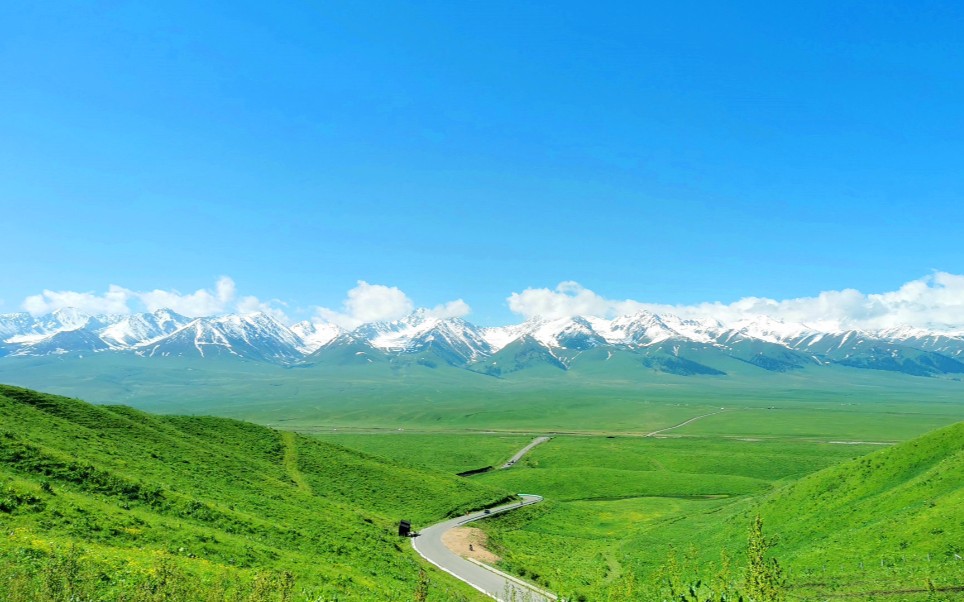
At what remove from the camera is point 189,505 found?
46.4m

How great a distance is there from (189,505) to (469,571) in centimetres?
2676

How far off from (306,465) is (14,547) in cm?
6117

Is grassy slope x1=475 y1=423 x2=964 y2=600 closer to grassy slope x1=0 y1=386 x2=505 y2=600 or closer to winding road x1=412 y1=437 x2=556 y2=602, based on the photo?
winding road x1=412 y1=437 x2=556 y2=602

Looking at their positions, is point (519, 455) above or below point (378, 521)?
below

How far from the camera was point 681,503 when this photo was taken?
325 ft

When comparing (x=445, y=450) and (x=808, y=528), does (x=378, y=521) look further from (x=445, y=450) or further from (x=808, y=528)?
(x=445, y=450)

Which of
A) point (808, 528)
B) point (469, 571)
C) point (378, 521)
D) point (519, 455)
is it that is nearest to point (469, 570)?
point (469, 571)

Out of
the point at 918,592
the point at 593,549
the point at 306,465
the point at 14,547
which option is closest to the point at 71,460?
the point at 14,547

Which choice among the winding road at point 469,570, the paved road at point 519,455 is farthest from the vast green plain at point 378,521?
the paved road at point 519,455

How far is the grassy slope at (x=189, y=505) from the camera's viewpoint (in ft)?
106

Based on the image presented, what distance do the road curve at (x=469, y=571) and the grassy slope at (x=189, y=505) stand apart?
2979 millimetres

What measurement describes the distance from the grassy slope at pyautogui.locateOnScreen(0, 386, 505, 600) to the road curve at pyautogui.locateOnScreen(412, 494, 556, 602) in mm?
2979

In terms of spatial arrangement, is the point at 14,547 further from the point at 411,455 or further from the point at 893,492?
the point at 411,455

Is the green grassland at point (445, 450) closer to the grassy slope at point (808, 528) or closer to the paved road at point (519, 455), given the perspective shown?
the paved road at point (519, 455)
